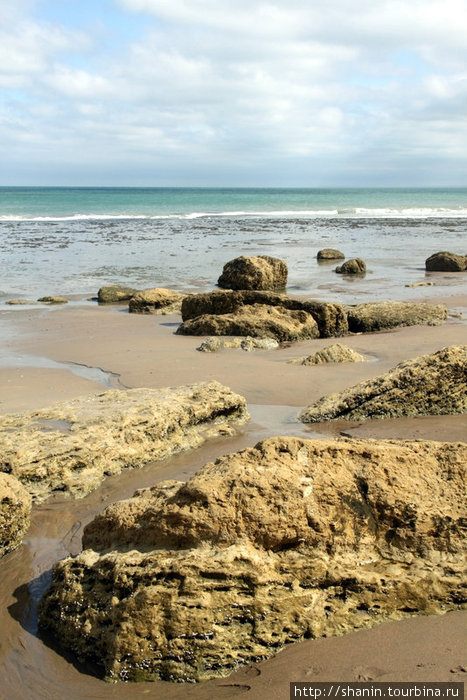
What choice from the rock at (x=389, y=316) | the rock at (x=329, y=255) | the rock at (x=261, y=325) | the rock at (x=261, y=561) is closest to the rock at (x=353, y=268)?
the rock at (x=329, y=255)

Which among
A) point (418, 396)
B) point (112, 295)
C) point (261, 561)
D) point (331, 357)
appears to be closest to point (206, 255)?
point (112, 295)

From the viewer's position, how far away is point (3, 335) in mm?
11359

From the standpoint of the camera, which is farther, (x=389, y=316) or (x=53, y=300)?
(x=53, y=300)

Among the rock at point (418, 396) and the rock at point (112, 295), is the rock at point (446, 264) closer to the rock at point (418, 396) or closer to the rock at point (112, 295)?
the rock at point (112, 295)

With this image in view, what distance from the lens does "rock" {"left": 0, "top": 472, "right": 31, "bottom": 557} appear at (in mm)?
3973

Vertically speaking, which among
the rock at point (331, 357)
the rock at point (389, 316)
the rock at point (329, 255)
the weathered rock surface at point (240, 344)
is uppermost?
the rock at point (329, 255)

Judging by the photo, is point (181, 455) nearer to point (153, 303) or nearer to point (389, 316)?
point (389, 316)

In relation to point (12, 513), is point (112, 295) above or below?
above

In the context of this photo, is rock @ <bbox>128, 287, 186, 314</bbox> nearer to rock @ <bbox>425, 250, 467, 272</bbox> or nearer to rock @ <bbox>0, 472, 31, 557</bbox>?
rock @ <bbox>0, 472, 31, 557</bbox>

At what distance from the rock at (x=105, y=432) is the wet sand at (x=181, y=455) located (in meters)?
0.13

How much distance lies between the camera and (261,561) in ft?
10.1

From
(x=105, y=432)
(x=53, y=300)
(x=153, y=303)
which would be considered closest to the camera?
(x=105, y=432)

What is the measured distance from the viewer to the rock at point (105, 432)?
4766 mm

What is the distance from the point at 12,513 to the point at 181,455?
1685mm
